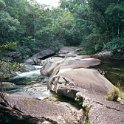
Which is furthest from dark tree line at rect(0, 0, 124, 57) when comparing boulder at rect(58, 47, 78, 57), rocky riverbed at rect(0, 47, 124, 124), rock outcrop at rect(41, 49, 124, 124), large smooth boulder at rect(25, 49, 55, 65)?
rocky riverbed at rect(0, 47, 124, 124)

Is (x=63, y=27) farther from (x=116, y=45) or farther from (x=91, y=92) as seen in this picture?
(x=91, y=92)

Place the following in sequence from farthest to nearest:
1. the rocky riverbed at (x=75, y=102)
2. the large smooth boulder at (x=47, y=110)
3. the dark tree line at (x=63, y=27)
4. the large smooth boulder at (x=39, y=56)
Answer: the dark tree line at (x=63, y=27)
the large smooth boulder at (x=39, y=56)
the large smooth boulder at (x=47, y=110)
the rocky riverbed at (x=75, y=102)

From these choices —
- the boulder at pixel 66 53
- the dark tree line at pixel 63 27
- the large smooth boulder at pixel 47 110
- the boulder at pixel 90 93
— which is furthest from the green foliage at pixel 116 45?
the large smooth boulder at pixel 47 110

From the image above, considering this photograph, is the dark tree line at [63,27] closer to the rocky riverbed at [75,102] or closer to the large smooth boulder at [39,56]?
the large smooth boulder at [39,56]

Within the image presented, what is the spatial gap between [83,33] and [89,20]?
16.0ft

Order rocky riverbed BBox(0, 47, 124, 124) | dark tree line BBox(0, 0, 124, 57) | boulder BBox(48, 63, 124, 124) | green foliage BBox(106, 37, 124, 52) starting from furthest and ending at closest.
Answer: dark tree line BBox(0, 0, 124, 57), green foliage BBox(106, 37, 124, 52), rocky riverbed BBox(0, 47, 124, 124), boulder BBox(48, 63, 124, 124)

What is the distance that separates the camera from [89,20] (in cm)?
2562

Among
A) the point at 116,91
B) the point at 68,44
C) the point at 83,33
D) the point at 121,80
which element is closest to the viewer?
the point at 116,91

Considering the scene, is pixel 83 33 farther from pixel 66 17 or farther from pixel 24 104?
pixel 24 104

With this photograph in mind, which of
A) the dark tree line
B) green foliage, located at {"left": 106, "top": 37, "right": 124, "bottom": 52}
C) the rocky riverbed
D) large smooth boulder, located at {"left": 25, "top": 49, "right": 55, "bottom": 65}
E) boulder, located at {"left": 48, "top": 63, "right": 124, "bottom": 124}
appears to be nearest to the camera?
boulder, located at {"left": 48, "top": 63, "right": 124, "bottom": 124}

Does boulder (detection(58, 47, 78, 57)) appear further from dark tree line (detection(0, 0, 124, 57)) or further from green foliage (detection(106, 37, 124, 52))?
green foliage (detection(106, 37, 124, 52))

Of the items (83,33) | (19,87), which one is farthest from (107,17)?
(19,87)

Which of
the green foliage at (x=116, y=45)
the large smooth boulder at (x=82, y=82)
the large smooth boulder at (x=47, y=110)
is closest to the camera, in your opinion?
the large smooth boulder at (x=47, y=110)

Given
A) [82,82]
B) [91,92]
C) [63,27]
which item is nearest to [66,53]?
[63,27]
